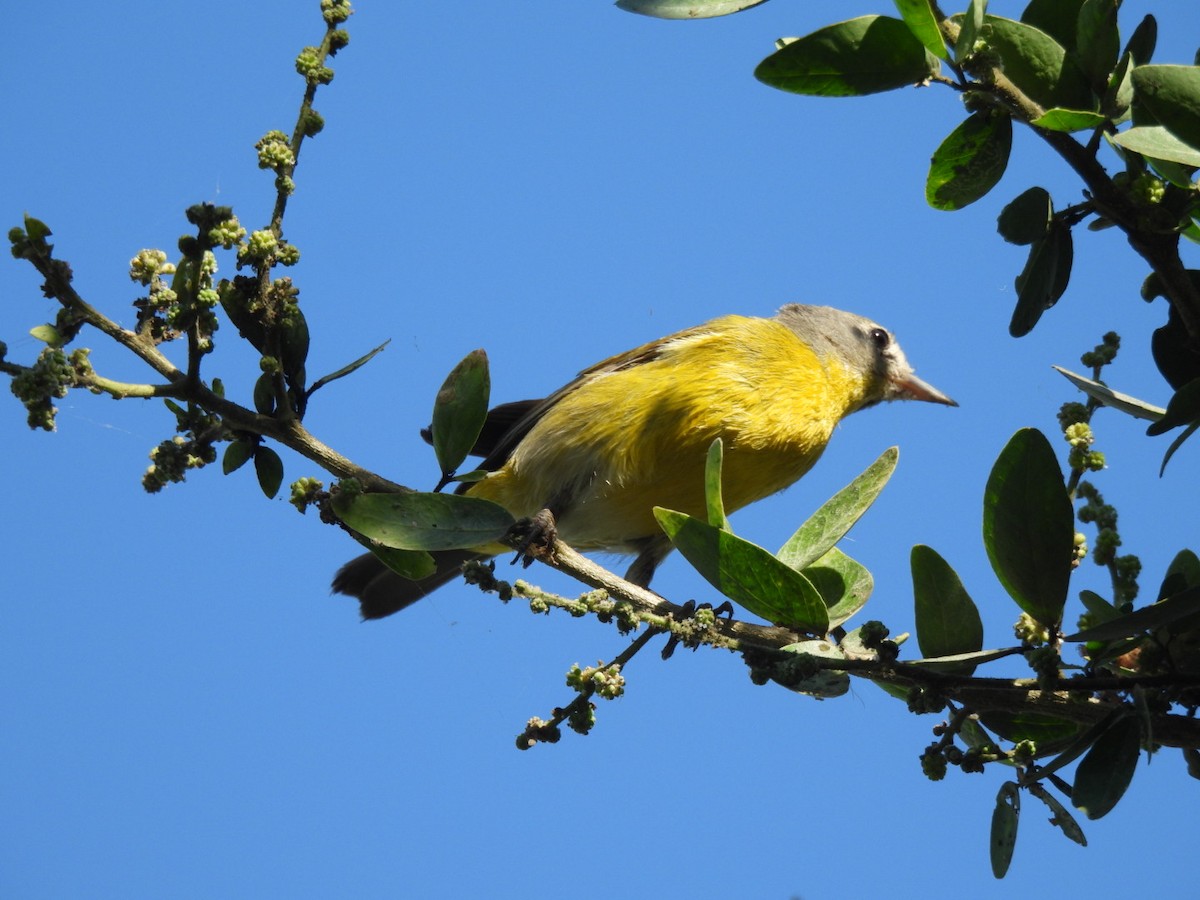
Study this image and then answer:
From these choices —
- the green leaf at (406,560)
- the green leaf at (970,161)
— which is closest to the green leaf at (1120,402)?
the green leaf at (970,161)

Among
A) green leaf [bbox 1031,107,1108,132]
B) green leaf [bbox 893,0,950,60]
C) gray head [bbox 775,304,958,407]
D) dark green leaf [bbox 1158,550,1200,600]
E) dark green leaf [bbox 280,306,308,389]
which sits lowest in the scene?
dark green leaf [bbox 1158,550,1200,600]

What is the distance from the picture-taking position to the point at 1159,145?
2.03 meters

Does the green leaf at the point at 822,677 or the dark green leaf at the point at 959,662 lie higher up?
the green leaf at the point at 822,677

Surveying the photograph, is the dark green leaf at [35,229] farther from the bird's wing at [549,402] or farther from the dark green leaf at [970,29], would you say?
the bird's wing at [549,402]

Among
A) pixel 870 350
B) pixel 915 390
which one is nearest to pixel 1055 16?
pixel 870 350

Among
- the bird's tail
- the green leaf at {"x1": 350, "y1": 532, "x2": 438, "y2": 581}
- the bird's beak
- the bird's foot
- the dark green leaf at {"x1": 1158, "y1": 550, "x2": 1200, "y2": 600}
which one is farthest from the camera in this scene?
the bird's beak

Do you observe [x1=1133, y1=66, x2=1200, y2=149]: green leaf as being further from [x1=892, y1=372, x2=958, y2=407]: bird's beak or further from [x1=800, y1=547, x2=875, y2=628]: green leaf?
[x1=892, y1=372, x2=958, y2=407]: bird's beak

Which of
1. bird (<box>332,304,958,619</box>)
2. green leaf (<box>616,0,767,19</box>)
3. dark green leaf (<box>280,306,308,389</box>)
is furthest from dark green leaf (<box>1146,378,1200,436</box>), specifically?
bird (<box>332,304,958,619</box>)

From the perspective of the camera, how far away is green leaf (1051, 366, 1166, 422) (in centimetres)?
252

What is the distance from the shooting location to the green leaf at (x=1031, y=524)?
2.13 meters

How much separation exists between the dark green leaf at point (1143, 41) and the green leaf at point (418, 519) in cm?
168

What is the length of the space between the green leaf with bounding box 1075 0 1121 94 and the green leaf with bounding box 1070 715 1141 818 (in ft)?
4.07

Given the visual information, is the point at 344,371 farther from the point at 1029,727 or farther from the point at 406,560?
the point at 1029,727

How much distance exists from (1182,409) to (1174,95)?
0.60 meters
